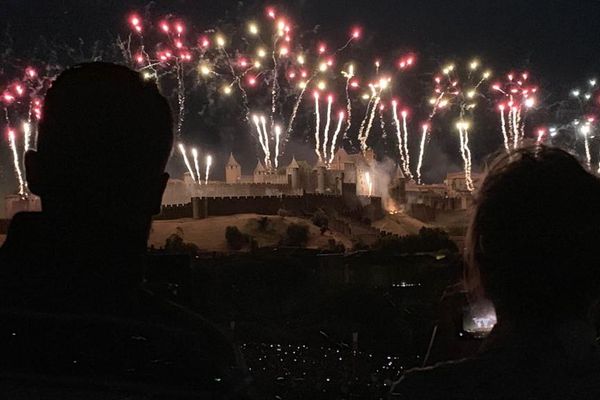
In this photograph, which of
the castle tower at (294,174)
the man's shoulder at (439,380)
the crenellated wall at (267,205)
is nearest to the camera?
the man's shoulder at (439,380)

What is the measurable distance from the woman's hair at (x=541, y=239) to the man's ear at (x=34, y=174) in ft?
4.16

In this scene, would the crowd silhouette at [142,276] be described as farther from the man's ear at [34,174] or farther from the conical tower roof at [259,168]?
the conical tower roof at [259,168]

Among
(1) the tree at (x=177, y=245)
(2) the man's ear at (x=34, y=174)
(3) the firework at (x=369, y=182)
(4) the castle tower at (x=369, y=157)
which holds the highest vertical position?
(4) the castle tower at (x=369, y=157)

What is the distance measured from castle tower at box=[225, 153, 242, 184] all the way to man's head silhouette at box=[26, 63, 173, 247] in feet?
167

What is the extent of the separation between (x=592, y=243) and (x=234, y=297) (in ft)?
52.0

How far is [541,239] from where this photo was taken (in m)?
1.91

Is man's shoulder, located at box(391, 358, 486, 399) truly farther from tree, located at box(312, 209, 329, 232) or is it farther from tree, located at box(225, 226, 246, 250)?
tree, located at box(312, 209, 329, 232)

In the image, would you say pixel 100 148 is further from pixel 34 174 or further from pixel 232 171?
pixel 232 171

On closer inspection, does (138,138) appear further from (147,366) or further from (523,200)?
(523,200)

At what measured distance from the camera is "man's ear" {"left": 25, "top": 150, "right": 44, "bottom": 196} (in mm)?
1918

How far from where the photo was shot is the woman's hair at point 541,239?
75.3 inches

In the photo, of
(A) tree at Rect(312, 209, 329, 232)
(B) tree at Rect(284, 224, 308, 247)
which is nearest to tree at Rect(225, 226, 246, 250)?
(B) tree at Rect(284, 224, 308, 247)

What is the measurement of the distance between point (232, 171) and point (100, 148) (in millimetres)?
52121

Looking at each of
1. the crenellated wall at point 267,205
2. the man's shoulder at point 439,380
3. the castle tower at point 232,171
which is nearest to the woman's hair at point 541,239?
the man's shoulder at point 439,380
